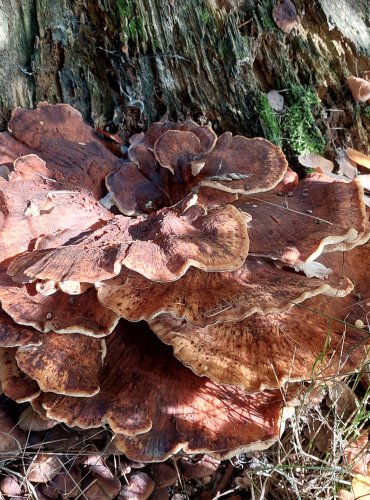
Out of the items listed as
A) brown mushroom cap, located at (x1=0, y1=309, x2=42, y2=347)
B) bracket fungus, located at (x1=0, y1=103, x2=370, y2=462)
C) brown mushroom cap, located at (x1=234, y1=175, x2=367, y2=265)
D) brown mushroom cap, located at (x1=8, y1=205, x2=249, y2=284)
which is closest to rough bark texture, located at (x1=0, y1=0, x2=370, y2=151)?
bracket fungus, located at (x1=0, y1=103, x2=370, y2=462)

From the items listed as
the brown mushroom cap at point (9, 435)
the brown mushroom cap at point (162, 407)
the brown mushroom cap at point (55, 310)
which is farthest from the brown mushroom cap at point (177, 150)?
the brown mushroom cap at point (9, 435)

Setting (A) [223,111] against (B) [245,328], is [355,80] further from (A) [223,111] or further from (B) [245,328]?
(B) [245,328]

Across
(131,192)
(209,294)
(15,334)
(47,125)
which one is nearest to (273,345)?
(209,294)

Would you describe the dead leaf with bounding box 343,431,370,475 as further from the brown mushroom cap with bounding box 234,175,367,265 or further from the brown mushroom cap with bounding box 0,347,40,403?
the brown mushroom cap with bounding box 0,347,40,403

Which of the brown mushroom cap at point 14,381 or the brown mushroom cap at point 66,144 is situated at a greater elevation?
the brown mushroom cap at point 66,144

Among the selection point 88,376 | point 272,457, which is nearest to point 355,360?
point 272,457

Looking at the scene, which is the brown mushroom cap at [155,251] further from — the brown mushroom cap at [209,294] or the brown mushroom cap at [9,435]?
the brown mushroom cap at [9,435]
